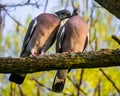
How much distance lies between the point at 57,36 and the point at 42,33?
0.57 feet

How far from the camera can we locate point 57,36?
15.7 ft

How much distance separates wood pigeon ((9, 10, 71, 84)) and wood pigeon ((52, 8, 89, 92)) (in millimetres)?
97

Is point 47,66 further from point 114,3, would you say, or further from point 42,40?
point 42,40

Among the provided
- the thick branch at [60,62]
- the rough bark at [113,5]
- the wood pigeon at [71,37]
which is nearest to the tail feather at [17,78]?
the wood pigeon at [71,37]

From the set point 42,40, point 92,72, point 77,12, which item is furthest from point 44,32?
point 92,72

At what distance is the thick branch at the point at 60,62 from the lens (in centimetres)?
268

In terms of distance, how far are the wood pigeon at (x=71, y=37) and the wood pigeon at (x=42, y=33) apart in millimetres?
97

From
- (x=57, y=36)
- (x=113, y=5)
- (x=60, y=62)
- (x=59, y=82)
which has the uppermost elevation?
(x=113, y=5)

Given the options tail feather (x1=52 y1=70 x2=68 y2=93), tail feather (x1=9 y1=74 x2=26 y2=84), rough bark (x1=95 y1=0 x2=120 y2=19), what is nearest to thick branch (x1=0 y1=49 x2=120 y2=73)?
rough bark (x1=95 y1=0 x2=120 y2=19)

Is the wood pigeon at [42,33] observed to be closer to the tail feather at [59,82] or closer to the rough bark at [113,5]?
the tail feather at [59,82]

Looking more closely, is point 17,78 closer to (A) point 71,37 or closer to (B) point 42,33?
(B) point 42,33

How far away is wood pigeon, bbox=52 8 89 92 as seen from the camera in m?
4.68

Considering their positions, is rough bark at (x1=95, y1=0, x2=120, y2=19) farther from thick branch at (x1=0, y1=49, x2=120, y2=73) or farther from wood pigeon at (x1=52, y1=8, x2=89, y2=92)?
wood pigeon at (x1=52, y1=8, x2=89, y2=92)

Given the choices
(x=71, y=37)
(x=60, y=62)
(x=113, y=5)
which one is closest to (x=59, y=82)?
(x=71, y=37)
